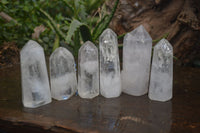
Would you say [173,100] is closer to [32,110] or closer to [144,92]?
[144,92]

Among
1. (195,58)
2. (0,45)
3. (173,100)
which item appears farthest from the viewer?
(195,58)

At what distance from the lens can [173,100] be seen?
50.3 inches

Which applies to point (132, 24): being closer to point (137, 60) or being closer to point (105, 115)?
point (137, 60)

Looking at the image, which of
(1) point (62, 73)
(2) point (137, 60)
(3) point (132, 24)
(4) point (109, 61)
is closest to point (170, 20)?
(3) point (132, 24)

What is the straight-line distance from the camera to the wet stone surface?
994 mm

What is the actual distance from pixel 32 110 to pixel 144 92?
714 mm

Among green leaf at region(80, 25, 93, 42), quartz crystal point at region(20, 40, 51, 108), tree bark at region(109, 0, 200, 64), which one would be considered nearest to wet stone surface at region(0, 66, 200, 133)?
quartz crystal point at region(20, 40, 51, 108)

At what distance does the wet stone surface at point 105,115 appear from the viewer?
0.99 metres

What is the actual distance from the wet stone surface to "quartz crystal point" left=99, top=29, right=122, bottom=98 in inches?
4.2

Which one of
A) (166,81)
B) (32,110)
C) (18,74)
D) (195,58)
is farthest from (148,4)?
(32,110)

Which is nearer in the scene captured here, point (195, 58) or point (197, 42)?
point (197, 42)

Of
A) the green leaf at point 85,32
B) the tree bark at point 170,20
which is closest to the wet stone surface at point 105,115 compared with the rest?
the green leaf at point 85,32

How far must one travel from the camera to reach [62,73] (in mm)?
1253

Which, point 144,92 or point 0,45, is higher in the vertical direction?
point 0,45
